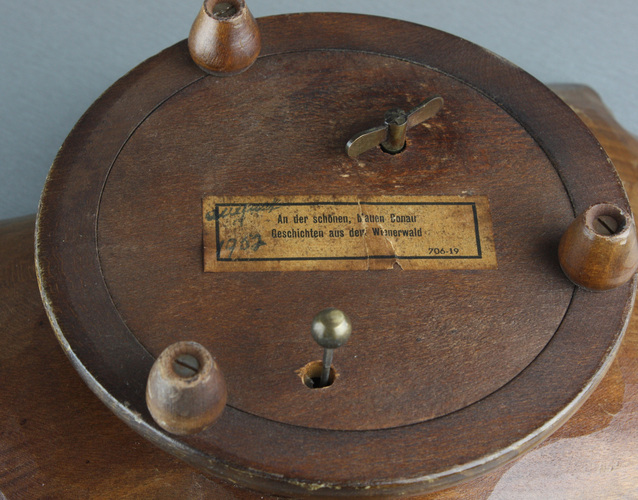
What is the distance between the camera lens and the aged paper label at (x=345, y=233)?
1.31 m

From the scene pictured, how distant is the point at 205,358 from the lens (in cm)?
106

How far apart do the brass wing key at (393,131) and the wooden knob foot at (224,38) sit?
0.23m

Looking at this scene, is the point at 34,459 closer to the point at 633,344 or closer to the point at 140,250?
the point at 140,250

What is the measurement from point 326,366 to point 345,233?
23 cm

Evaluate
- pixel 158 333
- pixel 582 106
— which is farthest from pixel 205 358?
pixel 582 106

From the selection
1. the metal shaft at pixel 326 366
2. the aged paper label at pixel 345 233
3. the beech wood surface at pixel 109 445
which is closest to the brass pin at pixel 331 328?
the metal shaft at pixel 326 366

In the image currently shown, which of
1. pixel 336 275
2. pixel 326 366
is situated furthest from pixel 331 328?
pixel 336 275

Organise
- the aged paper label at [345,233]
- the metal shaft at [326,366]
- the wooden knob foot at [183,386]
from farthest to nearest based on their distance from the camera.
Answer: the aged paper label at [345,233], the metal shaft at [326,366], the wooden knob foot at [183,386]

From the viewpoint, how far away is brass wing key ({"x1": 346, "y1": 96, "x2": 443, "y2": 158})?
137 cm

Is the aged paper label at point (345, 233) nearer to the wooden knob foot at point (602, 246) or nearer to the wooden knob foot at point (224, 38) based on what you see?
the wooden knob foot at point (602, 246)

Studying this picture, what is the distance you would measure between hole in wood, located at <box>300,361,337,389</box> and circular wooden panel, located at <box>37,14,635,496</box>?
14mm

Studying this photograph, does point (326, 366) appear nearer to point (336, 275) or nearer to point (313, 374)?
point (313, 374)

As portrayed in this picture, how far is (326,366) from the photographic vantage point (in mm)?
1177

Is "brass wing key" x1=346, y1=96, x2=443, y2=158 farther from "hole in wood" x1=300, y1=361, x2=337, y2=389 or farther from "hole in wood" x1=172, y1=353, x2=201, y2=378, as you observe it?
"hole in wood" x1=172, y1=353, x2=201, y2=378
